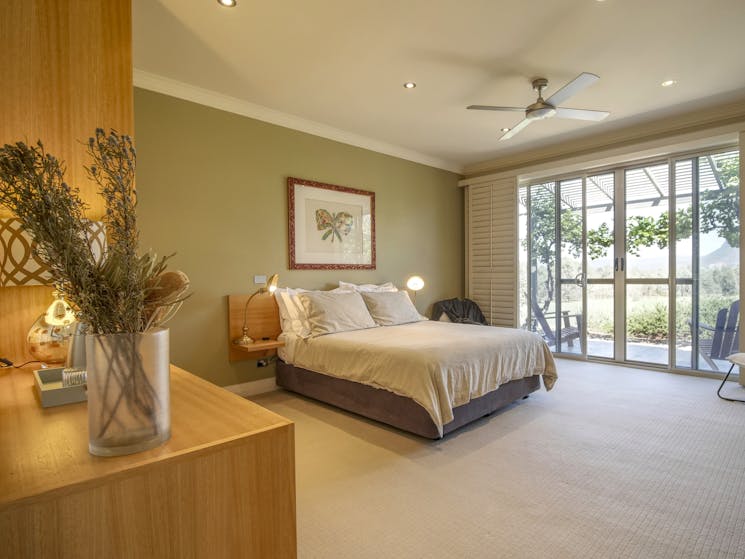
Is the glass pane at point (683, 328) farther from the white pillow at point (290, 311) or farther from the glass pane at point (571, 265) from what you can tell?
the white pillow at point (290, 311)

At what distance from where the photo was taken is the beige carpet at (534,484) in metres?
1.75

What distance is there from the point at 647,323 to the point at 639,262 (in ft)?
2.45

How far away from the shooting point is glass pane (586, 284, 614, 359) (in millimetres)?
5121

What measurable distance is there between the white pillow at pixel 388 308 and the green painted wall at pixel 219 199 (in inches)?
21.8

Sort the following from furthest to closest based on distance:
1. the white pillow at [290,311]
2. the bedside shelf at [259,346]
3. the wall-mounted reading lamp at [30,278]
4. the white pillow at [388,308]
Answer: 1. the white pillow at [388,308]
2. the white pillow at [290,311]
3. the bedside shelf at [259,346]
4. the wall-mounted reading lamp at [30,278]

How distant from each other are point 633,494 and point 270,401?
2858mm

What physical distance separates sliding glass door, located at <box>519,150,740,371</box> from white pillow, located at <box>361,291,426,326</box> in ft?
7.56

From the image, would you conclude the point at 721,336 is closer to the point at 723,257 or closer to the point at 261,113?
the point at 723,257

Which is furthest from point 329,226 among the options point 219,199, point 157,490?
point 157,490

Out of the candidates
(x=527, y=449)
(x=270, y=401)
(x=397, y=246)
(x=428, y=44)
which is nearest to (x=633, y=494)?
(x=527, y=449)

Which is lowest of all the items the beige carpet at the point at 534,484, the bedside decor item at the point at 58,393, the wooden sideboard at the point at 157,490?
the beige carpet at the point at 534,484

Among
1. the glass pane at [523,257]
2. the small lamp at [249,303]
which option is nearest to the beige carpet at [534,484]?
the small lamp at [249,303]

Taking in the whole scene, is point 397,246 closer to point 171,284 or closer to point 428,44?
point 428,44

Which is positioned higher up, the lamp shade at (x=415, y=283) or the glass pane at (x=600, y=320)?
the lamp shade at (x=415, y=283)
